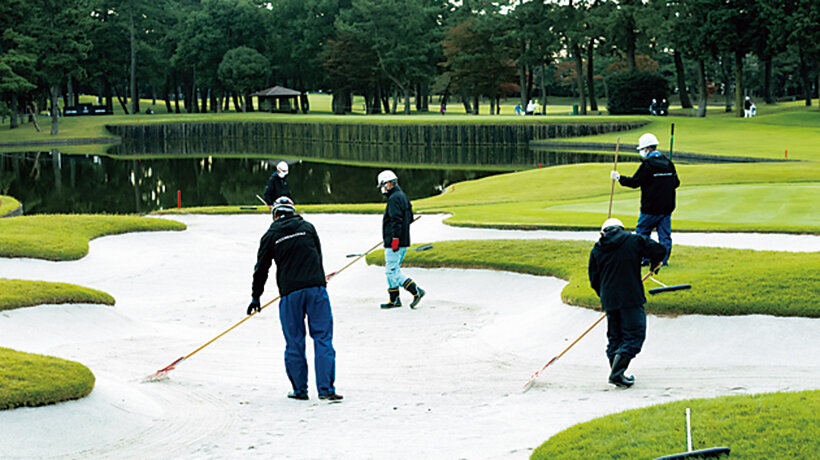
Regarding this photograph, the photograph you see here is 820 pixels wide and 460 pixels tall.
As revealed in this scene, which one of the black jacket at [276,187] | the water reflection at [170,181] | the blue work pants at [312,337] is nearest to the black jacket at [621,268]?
the blue work pants at [312,337]

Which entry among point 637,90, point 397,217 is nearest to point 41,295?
point 397,217

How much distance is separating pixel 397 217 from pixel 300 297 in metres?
4.85

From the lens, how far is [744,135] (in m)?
64.4

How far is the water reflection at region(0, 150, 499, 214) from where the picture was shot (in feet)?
151

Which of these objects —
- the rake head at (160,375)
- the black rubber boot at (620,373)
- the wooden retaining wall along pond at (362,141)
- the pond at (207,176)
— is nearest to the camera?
the black rubber boot at (620,373)

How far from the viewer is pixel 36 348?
12875 mm

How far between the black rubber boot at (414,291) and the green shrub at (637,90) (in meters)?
70.9

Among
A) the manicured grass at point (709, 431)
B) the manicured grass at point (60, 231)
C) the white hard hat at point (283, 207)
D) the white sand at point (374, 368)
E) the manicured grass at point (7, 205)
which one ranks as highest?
the white hard hat at point (283, 207)

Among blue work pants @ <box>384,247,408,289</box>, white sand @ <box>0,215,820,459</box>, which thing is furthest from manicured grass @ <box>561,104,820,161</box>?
blue work pants @ <box>384,247,408,289</box>

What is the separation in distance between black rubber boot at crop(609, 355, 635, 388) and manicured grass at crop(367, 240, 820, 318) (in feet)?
7.80

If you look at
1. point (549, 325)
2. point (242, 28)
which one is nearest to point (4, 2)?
point (242, 28)

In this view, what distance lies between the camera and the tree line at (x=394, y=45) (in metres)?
75.8

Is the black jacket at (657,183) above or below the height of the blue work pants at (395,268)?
above

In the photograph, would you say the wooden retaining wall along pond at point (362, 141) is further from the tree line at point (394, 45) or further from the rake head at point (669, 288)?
the rake head at point (669, 288)
